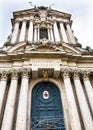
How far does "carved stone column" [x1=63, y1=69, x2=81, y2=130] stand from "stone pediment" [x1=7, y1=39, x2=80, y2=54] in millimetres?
2269

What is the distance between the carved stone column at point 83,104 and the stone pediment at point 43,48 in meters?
2.36

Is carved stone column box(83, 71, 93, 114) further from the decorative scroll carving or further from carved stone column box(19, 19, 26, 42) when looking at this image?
carved stone column box(19, 19, 26, 42)

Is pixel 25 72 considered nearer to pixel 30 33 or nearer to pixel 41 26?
pixel 30 33

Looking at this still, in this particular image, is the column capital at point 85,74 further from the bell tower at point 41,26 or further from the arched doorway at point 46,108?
the bell tower at point 41,26

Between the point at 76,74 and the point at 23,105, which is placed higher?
the point at 76,74

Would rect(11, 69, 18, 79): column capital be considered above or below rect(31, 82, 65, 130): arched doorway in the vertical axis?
above

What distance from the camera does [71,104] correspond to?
464 inches

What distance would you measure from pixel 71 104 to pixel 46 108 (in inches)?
68.3

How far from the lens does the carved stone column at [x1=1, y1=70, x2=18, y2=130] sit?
10584 millimetres

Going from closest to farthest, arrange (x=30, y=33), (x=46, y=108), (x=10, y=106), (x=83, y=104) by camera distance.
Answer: (x=10, y=106)
(x=83, y=104)
(x=46, y=108)
(x=30, y=33)

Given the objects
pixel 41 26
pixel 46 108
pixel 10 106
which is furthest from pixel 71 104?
pixel 41 26

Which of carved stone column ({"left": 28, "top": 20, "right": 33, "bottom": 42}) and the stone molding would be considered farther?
carved stone column ({"left": 28, "top": 20, "right": 33, "bottom": 42})

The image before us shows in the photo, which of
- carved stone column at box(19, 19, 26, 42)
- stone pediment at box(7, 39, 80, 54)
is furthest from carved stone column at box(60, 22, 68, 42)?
carved stone column at box(19, 19, 26, 42)

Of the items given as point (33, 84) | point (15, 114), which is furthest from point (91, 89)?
point (15, 114)
